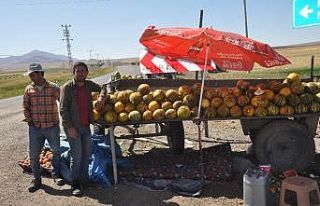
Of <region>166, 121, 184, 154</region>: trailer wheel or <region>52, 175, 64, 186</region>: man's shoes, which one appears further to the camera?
<region>166, 121, 184, 154</region>: trailer wheel

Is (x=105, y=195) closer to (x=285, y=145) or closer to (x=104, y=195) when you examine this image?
(x=104, y=195)

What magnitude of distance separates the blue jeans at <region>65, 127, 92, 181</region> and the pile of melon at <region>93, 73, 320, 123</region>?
0.37 m

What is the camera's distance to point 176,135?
27.3 ft

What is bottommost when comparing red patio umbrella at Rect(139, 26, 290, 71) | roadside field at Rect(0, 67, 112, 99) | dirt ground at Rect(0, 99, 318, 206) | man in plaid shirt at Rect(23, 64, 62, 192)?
roadside field at Rect(0, 67, 112, 99)

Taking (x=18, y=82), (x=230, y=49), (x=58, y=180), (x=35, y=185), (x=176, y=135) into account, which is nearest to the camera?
(x=230, y=49)

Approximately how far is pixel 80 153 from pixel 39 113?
947 millimetres

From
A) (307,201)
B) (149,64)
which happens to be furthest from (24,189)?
(149,64)

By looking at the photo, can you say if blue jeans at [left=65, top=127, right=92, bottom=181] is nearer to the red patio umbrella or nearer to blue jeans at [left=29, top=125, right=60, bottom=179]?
blue jeans at [left=29, top=125, right=60, bottom=179]

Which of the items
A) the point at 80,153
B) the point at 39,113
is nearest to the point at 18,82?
the point at 39,113

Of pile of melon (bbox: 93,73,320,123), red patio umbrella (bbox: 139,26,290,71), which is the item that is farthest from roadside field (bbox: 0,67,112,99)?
red patio umbrella (bbox: 139,26,290,71)

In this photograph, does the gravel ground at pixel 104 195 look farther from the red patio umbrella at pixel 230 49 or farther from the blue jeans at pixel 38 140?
the red patio umbrella at pixel 230 49

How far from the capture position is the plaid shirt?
6.47m

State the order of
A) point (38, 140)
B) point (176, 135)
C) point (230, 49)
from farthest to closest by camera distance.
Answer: point (176, 135)
point (38, 140)
point (230, 49)

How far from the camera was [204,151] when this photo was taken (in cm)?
835
